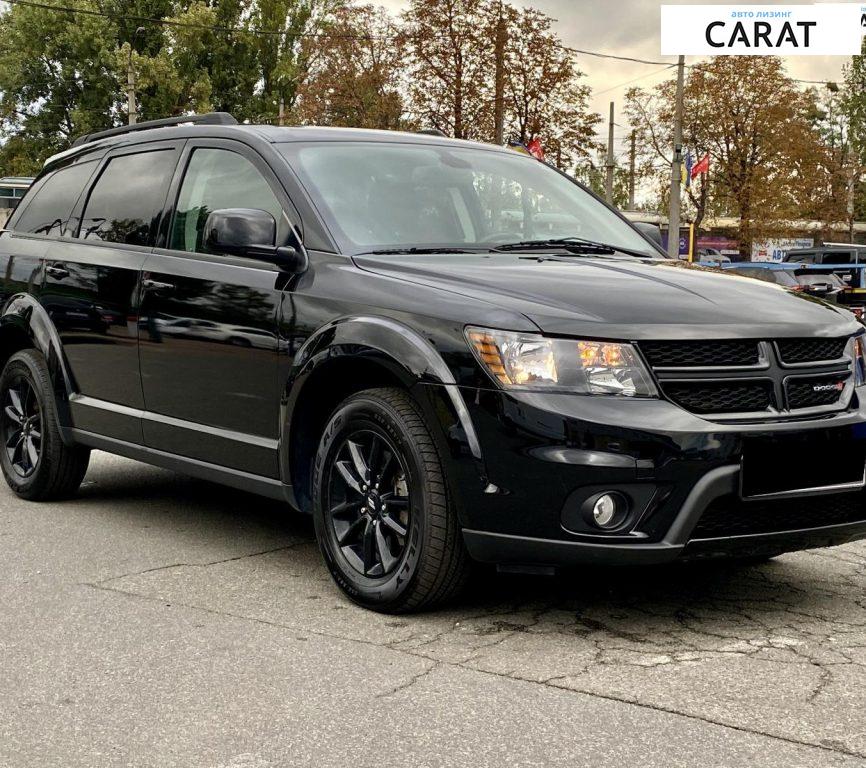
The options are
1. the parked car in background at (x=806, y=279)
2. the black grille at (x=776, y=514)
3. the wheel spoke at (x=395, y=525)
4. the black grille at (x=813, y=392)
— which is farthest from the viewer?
the parked car in background at (x=806, y=279)

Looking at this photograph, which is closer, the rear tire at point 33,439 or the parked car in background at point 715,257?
the rear tire at point 33,439

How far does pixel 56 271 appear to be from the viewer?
250 inches

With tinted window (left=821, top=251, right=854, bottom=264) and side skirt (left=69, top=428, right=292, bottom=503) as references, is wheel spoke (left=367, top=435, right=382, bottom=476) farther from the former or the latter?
tinted window (left=821, top=251, right=854, bottom=264)

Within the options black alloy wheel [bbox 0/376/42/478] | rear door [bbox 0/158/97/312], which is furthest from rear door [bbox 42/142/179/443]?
black alloy wheel [bbox 0/376/42/478]

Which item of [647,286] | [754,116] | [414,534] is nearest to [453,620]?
[414,534]

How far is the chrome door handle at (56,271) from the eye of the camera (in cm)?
627

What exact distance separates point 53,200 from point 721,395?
4.21m

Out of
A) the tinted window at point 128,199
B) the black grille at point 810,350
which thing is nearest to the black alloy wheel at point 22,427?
A: the tinted window at point 128,199

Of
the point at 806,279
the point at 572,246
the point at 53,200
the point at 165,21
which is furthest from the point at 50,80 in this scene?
the point at 572,246

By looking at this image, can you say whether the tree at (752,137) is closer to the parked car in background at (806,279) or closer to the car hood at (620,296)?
the parked car in background at (806,279)

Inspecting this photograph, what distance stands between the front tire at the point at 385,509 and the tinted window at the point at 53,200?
2.74 m

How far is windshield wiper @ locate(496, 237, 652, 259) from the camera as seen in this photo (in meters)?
5.07

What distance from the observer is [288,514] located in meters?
6.35

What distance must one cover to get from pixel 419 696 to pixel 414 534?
0.76 metres
